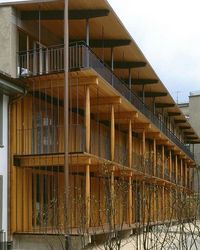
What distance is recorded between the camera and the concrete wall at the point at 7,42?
77.6 ft

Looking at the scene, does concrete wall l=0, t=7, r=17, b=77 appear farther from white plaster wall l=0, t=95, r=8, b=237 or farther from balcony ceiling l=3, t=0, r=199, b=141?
white plaster wall l=0, t=95, r=8, b=237

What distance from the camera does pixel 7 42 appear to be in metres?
23.7

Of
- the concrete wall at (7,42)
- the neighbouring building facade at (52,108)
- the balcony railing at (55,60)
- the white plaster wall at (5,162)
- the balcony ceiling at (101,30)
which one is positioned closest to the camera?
the white plaster wall at (5,162)

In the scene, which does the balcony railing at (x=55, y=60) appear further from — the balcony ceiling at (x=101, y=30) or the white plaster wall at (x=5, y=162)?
the white plaster wall at (x=5, y=162)

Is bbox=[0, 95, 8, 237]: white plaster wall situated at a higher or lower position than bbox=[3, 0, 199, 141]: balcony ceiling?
lower

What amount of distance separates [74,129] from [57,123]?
3.51ft

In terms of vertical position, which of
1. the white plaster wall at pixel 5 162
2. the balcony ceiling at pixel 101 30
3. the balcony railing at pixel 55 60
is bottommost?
the white plaster wall at pixel 5 162

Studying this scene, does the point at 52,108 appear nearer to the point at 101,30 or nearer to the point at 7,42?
the point at 7,42

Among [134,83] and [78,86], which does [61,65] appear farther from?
[134,83]

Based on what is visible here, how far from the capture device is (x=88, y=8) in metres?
24.4

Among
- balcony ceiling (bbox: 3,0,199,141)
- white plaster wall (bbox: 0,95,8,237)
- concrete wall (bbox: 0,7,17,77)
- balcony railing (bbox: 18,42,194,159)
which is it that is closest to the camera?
white plaster wall (bbox: 0,95,8,237)

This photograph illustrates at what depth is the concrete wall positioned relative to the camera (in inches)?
931

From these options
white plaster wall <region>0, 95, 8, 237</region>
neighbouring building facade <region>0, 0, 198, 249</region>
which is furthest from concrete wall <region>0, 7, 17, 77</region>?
white plaster wall <region>0, 95, 8, 237</region>

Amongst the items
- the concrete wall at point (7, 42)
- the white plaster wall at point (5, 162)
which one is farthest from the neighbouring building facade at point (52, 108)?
the white plaster wall at point (5, 162)
